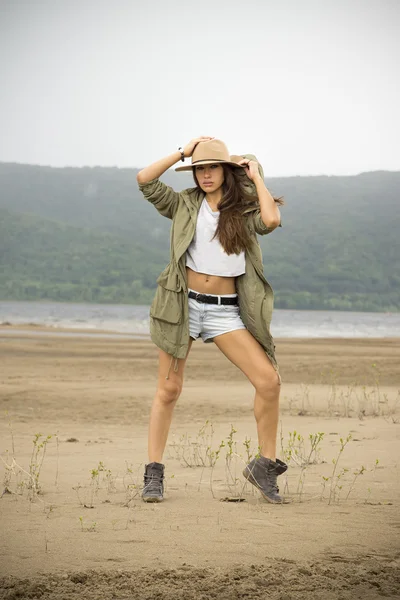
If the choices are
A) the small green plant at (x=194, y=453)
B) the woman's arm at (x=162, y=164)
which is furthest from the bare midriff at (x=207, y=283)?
the small green plant at (x=194, y=453)

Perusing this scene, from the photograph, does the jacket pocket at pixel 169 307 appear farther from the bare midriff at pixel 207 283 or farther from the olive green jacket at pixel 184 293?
the bare midriff at pixel 207 283

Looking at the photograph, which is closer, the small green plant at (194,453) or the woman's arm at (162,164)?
the woman's arm at (162,164)

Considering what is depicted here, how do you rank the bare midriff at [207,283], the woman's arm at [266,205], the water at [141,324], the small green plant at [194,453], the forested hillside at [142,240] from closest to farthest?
the woman's arm at [266,205]
the bare midriff at [207,283]
the small green plant at [194,453]
the water at [141,324]
the forested hillside at [142,240]

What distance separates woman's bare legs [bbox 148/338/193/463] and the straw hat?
3.86 ft

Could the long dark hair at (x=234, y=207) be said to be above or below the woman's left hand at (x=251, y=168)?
below

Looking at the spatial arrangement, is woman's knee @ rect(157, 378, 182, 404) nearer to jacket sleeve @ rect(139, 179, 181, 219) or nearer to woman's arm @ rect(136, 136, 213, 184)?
jacket sleeve @ rect(139, 179, 181, 219)

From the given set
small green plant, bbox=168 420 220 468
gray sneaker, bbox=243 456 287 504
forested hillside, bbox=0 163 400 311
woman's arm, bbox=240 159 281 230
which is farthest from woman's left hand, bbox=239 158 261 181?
forested hillside, bbox=0 163 400 311

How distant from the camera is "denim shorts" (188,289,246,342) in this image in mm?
5492

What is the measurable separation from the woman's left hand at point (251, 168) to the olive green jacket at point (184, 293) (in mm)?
228

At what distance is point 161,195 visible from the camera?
565cm

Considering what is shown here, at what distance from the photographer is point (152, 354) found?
959 inches

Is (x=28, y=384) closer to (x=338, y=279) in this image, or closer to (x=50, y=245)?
(x=338, y=279)

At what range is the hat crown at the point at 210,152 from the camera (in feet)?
18.2

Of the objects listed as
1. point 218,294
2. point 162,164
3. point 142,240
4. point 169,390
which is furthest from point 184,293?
point 142,240
